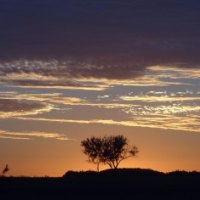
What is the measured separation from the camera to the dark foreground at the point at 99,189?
4394 cm

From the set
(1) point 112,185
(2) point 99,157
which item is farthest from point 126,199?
(2) point 99,157

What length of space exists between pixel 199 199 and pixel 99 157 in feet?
204

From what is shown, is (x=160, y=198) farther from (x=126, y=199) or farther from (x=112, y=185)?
(x=112, y=185)

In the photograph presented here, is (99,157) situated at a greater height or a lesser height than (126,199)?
greater

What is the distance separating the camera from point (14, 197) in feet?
142

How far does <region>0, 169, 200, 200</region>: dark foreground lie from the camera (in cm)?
4394

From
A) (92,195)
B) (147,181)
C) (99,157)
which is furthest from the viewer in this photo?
(99,157)

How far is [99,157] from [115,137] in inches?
168

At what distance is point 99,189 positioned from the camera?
4900cm

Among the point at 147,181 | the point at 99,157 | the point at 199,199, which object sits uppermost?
the point at 99,157

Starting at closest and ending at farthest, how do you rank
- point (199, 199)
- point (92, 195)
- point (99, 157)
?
point (199, 199), point (92, 195), point (99, 157)

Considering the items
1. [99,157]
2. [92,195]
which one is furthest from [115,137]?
[92,195]

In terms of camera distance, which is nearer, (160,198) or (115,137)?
(160,198)

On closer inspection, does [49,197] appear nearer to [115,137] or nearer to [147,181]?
[147,181]
